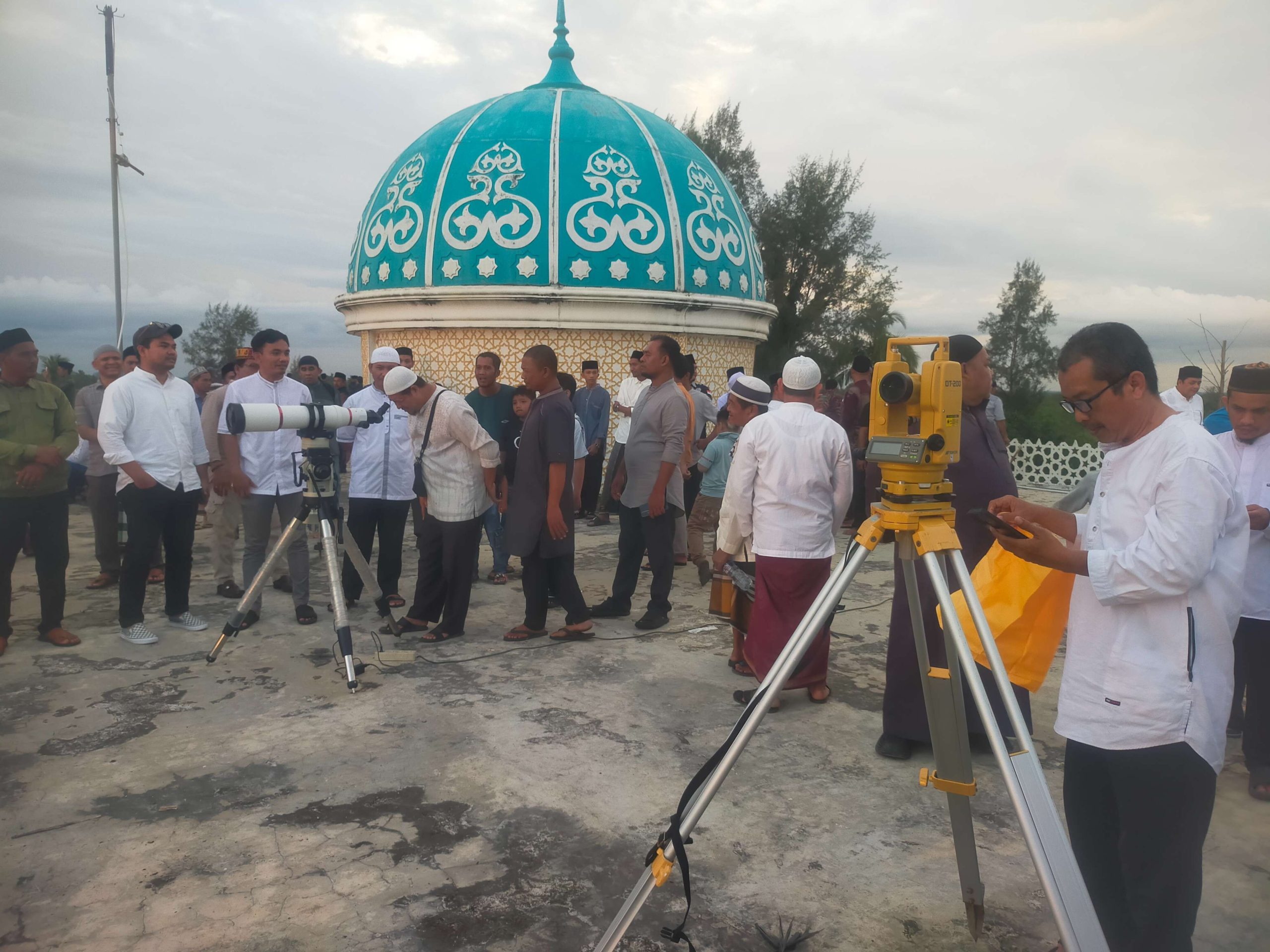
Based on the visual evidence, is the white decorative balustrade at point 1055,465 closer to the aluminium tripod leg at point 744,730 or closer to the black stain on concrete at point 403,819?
the black stain on concrete at point 403,819

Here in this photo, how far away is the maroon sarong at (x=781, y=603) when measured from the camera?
13.6 feet

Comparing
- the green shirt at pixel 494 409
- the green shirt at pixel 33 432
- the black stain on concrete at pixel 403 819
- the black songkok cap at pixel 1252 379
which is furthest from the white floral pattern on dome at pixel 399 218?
the black songkok cap at pixel 1252 379

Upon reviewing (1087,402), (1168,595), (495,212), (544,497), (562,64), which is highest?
(562,64)

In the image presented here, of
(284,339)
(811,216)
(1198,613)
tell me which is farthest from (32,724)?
(811,216)

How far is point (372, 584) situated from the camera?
5.20 m

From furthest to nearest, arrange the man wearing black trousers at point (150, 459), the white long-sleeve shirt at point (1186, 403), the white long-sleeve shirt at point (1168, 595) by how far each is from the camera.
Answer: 1. the white long-sleeve shirt at point (1186, 403)
2. the man wearing black trousers at point (150, 459)
3. the white long-sleeve shirt at point (1168, 595)

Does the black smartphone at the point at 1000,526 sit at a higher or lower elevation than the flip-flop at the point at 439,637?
higher

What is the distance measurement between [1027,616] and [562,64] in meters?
13.0

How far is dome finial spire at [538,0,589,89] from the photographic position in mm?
13031

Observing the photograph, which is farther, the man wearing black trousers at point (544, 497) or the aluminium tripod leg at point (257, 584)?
the man wearing black trousers at point (544, 497)

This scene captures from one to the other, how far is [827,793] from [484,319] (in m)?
8.73

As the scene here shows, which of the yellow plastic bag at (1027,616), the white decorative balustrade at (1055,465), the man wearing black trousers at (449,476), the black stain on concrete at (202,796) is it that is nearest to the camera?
the yellow plastic bag at (1027,616)

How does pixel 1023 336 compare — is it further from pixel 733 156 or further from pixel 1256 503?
pixel 1256 503

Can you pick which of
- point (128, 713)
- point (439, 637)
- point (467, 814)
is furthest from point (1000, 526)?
point (128, 713)
